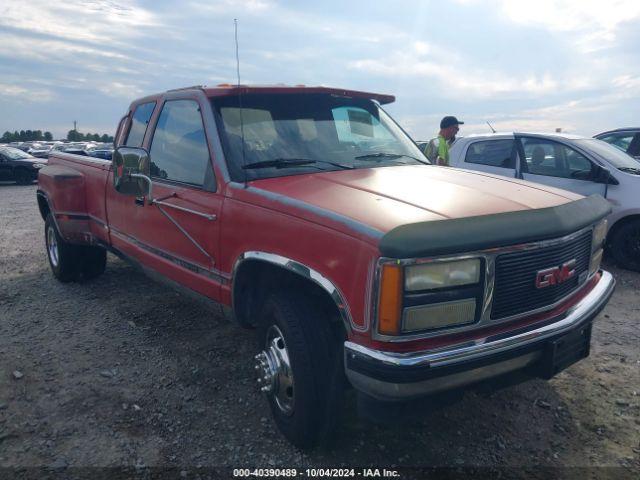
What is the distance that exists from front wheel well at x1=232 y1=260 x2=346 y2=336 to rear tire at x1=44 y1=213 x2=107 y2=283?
10.6 ft

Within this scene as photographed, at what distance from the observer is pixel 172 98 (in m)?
3.98

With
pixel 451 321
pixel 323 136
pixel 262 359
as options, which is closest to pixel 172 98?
pixel 323 136

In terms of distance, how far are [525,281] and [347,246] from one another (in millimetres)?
893

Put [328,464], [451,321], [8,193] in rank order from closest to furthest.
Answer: [451,321], [328,464], [8,193]

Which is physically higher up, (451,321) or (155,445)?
(451,321)

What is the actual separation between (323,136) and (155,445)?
2.16 metres

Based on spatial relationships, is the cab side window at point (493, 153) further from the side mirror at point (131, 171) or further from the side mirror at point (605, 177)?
the side mirror at point (131, 171)

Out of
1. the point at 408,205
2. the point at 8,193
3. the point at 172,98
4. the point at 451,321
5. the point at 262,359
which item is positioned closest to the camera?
the point at 451,321

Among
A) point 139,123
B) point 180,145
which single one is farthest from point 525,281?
point 139,123

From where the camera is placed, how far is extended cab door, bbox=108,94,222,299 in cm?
337

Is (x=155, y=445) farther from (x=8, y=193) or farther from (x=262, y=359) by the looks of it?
(x=8, y=193)

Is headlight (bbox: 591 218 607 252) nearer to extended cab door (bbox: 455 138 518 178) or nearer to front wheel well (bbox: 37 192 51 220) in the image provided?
extended cab door (bbox: 455 138 518 178)

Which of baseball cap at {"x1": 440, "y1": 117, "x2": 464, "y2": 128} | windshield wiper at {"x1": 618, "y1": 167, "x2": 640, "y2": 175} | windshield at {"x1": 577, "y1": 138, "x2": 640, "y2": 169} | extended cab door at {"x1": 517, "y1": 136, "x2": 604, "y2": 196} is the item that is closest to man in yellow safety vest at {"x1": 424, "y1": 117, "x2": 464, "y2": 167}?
baseball cap at {"x1": 440, "y1": 117, "x2": 464, "y2": 128}

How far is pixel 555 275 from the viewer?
8.70ft
